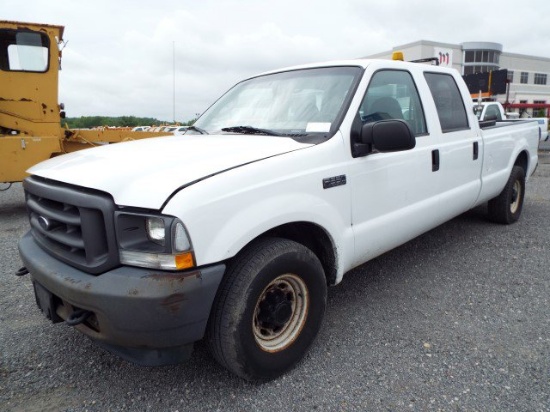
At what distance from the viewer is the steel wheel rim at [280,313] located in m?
2.34

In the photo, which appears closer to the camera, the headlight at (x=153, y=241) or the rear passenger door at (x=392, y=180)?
the headlight at (x=153, y=241)

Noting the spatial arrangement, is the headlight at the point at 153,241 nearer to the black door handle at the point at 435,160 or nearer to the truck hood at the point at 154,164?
the truck hood at the point at 154,164

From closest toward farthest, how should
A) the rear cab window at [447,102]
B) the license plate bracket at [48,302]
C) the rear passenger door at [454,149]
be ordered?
1. the license plate bracket at [48,302]
2. the rear passenger door at [454,149]
3. the rear cab window at [447,102]

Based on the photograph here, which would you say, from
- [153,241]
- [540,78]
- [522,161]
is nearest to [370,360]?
[153,241]

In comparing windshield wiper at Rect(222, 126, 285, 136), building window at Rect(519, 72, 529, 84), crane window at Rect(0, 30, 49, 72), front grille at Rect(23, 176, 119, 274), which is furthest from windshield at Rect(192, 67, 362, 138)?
building window at Rect(519, 72, 529, 84)

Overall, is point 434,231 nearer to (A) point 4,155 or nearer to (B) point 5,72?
(A) point 4,155

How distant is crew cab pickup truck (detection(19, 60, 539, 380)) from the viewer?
193 centimetres

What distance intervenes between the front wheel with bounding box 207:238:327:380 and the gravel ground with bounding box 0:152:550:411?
19cm

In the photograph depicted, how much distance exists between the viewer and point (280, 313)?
2361 millimetres

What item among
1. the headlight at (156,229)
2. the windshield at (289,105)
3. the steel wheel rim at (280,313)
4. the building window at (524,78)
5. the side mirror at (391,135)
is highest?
the building window at (524,78)

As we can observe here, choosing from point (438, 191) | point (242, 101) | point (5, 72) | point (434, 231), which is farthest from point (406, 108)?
point (5, 72)

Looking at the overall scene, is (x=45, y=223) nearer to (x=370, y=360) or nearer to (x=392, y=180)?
(x=370, y=360)

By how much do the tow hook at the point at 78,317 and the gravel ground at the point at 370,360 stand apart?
0.57 m

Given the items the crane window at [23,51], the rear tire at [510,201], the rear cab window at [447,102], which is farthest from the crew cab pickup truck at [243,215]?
the crane window at [23,51]
